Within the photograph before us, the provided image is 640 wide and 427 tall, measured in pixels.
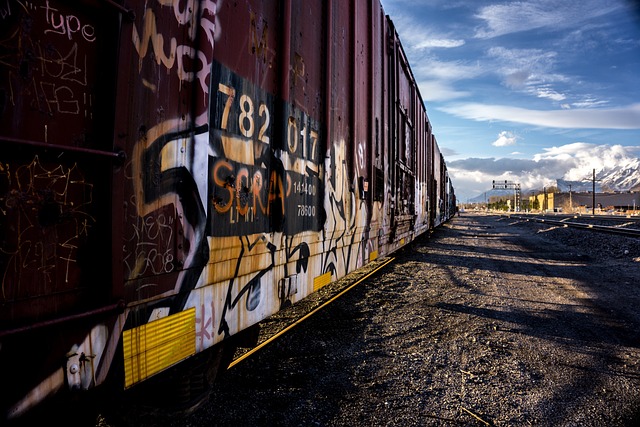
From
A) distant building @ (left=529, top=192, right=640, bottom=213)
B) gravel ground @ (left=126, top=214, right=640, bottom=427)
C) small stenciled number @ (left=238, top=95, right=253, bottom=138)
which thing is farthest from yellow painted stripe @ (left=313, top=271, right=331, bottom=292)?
distant building @ (left=529, top=192, right=640, bottom=213)

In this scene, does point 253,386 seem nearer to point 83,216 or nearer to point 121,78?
point 83,216

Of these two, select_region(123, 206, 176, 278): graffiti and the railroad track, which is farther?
the railroad track

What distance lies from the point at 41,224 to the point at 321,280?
254cm

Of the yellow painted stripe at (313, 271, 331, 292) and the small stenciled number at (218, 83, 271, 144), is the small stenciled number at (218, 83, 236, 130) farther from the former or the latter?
the yellow painted stripe at (313, 271, 331, 292)

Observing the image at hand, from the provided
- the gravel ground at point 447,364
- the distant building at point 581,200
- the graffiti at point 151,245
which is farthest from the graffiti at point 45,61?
the distant building at point 581,200

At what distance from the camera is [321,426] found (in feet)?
8.77

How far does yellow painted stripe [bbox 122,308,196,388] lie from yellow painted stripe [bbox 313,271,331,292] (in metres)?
1.61

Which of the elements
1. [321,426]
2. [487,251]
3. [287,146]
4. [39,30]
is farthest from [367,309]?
[487,251]

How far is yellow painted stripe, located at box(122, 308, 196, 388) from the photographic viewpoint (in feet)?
5.24

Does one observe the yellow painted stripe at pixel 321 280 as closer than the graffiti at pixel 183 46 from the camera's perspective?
No

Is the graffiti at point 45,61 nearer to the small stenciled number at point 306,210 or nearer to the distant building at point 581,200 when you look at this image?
the small stenciled number at point 306,210

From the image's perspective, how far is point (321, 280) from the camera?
3.60 meters

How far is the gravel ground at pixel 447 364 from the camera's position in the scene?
2.86 metres

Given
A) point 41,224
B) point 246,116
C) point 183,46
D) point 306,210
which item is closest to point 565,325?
point 306,210
